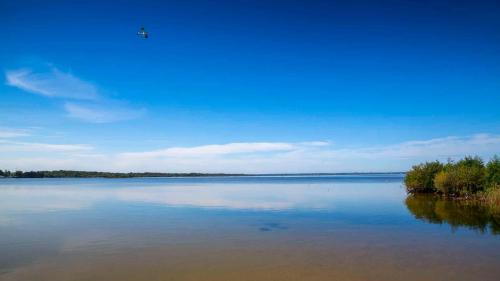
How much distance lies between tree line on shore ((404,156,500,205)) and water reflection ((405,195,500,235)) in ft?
6.73

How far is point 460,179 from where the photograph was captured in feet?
128

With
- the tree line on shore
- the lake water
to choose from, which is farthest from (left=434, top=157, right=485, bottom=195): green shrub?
the lake water

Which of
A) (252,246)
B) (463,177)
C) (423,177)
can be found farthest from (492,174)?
(252,246)

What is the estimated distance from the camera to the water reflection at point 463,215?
2330 centimetres

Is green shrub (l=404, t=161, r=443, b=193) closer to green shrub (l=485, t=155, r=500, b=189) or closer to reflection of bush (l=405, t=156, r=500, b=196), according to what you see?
reflection of bush (l=405, t=156, r=500, b=196)

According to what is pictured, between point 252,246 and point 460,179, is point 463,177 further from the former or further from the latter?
point 252,246

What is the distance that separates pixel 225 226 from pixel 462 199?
26.4m

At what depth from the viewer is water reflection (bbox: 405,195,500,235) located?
76.4ft

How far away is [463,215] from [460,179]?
12.8 meters

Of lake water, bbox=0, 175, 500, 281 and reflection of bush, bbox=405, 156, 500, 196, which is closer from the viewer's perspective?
lake water, bbox=0, 175, 500, 281

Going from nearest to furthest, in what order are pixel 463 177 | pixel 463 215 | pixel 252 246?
pixel 252 246
pixel 463 215
pixel 463 177

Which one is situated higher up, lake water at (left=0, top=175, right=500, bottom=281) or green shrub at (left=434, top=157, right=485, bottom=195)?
green shrub at (left=434, top=157, right=485, bottom=195)

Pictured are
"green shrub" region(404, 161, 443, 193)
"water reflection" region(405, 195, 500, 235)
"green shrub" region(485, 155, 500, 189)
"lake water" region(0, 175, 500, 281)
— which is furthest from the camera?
"green shrub" region(404, 161, 443, 193)

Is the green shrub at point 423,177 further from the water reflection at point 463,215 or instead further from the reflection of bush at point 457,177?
the water reflection at point 463,215
